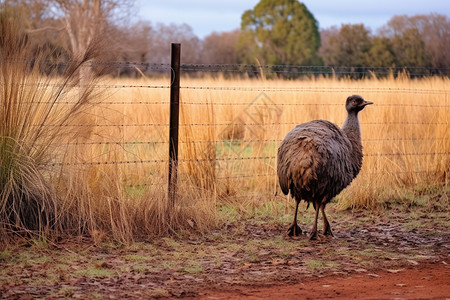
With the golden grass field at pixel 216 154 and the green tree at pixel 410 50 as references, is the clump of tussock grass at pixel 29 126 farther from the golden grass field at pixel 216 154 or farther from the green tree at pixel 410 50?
the green tree at pixel 410 50

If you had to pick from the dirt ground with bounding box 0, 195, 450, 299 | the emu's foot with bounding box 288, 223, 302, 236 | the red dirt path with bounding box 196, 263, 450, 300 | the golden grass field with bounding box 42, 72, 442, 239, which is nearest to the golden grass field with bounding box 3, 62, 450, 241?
the golden grass field with bounding box 42, 72, 442, 239

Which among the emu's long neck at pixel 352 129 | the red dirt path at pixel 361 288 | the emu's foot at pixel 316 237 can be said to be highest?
the emu's long neck at pixel 352 129

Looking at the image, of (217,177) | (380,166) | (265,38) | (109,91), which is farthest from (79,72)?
(265,38)

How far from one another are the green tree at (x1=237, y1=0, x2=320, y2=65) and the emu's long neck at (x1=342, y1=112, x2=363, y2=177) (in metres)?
33.9

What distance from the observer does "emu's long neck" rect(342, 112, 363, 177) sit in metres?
6.68

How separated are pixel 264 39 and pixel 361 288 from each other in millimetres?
42543

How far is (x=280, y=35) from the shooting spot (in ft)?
148

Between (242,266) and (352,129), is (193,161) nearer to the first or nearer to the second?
(352,129)

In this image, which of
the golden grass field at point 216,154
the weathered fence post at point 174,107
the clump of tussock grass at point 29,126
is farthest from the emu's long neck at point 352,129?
the clump of tussock grass at point 29,126

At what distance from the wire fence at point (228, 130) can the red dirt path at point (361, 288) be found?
222 cm

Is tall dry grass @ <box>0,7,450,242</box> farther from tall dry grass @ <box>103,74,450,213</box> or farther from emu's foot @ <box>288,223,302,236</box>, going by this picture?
emu's foot @ <box>288,223,302,236</box>

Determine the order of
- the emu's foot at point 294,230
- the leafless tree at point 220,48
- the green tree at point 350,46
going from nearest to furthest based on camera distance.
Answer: the emu's foot at point 294,230, the green tree at point 350,46, the leafless tree at point 220,48

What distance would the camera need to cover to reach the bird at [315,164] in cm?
603

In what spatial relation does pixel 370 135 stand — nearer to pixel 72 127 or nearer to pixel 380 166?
pixel 380 166
